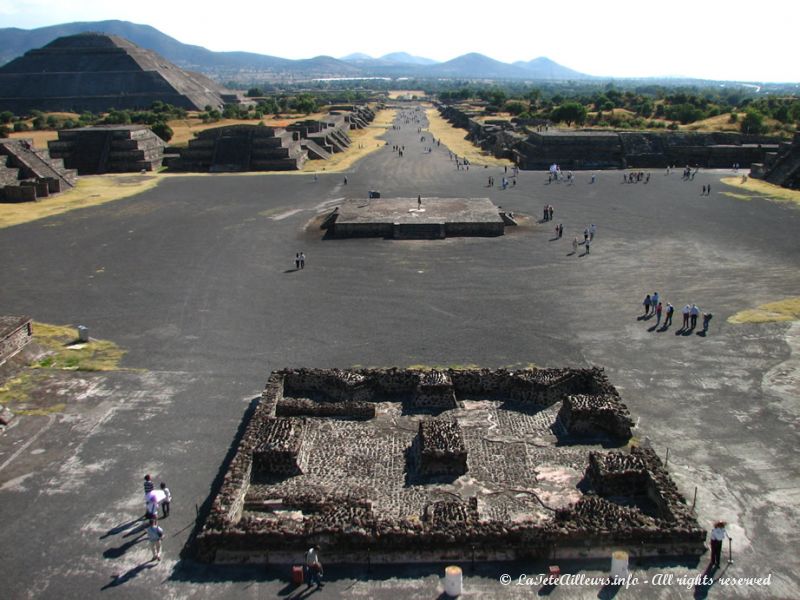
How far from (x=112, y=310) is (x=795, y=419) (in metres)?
22.3

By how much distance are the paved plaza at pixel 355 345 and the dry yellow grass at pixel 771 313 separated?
51cm

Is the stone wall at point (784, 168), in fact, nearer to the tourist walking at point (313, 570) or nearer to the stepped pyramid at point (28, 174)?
the tourist walking at point (313, 570)

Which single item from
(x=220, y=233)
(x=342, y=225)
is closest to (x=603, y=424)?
(x=342, y=225)

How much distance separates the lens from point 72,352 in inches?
781

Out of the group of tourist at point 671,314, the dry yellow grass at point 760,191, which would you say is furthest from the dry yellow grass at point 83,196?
the dry yellow grass at point 760,191

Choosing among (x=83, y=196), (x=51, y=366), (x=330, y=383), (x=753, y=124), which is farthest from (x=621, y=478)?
(x=753, y=124)

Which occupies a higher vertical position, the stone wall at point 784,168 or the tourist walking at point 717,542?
the stone wall at point 784,168

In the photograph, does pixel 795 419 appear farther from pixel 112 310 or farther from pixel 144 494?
pixel 112 310

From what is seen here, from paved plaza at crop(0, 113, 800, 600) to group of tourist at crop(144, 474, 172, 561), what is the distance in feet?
0.69

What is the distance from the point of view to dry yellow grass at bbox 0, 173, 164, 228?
129 ft

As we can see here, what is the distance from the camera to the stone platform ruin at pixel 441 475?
37.0 feet

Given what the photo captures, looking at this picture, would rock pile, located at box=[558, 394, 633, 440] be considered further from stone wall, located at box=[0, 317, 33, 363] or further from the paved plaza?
stone wall, located at box=[0, 317, 33, 363]

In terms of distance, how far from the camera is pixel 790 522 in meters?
12.2

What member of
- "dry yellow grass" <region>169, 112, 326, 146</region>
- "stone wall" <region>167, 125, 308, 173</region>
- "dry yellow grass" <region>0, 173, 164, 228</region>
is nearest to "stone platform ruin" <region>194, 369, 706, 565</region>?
"dry yellow grass" <region>0, 173, 164, 228</region>
